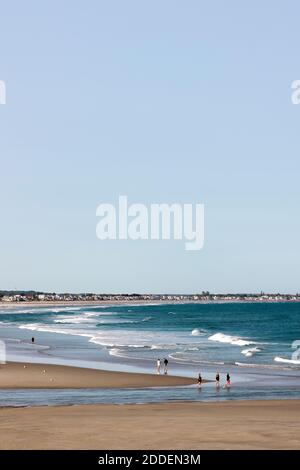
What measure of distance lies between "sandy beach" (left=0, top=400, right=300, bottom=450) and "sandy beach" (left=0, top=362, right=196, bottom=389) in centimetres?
1164

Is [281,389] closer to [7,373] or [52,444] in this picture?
[7,373]

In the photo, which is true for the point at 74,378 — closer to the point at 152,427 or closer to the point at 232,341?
the point at 152,427

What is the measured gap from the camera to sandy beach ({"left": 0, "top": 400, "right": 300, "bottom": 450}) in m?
25.8

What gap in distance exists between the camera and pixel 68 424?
30.8m

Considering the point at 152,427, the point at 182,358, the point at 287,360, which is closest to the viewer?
the point at 152,427

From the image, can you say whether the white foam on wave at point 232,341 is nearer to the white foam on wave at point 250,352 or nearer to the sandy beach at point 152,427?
the white foam on wave at point 250,352

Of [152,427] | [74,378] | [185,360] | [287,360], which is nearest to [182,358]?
[185,360]

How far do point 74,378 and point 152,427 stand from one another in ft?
81.9

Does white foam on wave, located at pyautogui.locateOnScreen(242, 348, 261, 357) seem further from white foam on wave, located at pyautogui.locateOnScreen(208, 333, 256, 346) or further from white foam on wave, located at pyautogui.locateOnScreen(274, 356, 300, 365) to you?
white foam on wave, located at pyautogui.locateOnScreen(208, 333, 256, 346)

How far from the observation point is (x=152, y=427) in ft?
97.6

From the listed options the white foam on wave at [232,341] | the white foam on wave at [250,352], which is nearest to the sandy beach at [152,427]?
the white foam on wave at [250,352]

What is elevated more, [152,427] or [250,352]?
[250,352]

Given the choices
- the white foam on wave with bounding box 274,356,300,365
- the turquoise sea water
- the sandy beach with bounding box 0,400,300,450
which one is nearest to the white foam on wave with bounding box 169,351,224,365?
the turquoise sea water
